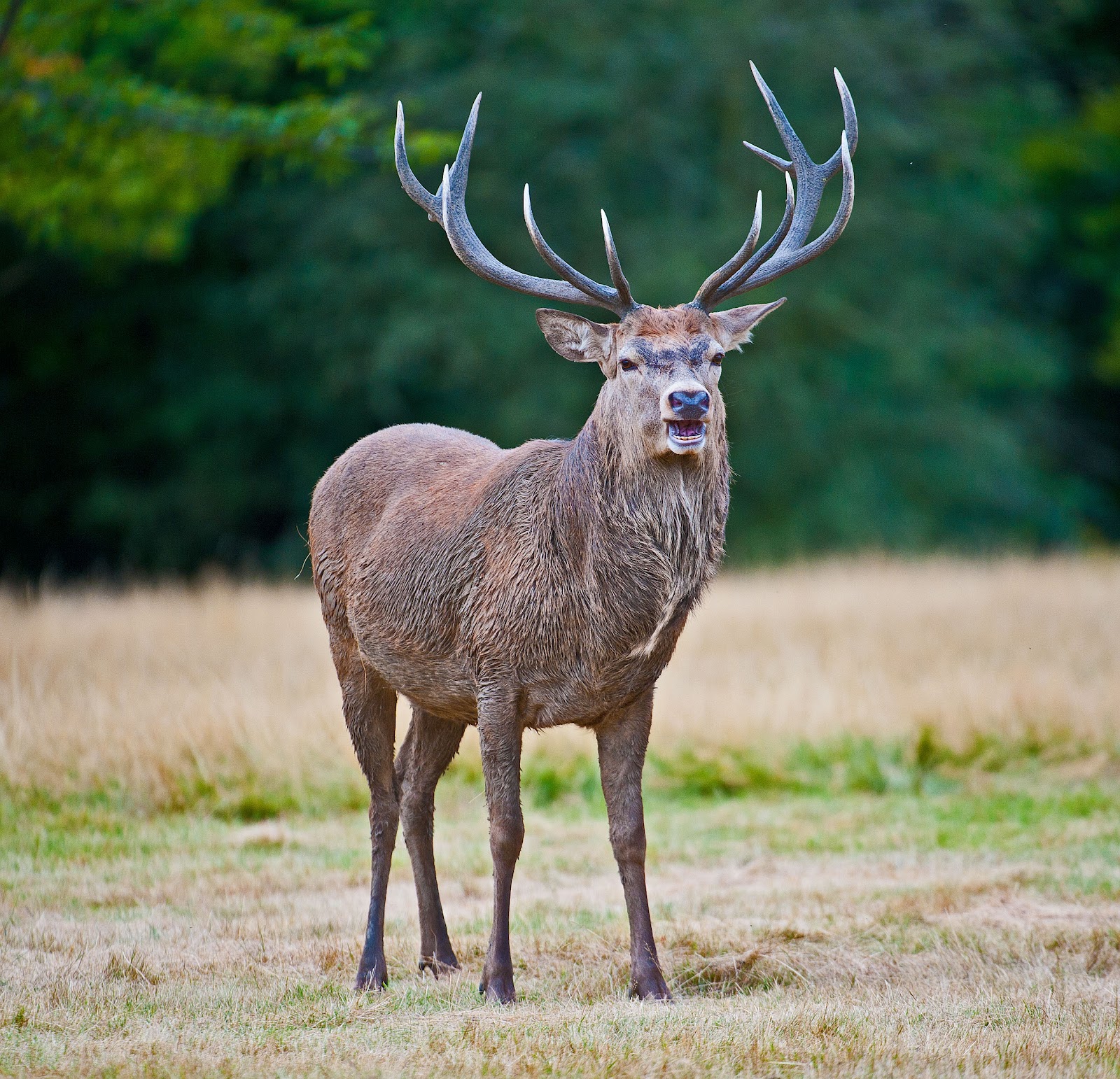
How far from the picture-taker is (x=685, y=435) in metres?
5.02

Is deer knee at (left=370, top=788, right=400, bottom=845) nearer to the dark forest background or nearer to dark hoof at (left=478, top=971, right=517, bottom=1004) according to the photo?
dark hoof at (left=478, top=971, right=517, bottom=1004)

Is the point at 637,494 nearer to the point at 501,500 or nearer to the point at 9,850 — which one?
the point at 501,500

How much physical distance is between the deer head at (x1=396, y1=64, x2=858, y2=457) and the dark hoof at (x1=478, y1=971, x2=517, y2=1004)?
188 centimetres

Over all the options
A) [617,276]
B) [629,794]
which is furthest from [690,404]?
[629,794]

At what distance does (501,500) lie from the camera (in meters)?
5.63

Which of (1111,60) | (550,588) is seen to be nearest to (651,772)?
(550,588)

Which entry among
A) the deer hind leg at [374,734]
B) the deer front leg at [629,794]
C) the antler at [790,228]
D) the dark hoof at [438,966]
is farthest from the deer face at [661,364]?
the dark hoof at [438,966]

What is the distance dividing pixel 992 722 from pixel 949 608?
3.84 metres

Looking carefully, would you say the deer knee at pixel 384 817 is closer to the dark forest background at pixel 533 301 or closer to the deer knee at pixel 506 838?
the deer knee at pixel 506 838

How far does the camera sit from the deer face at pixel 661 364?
5004 mm

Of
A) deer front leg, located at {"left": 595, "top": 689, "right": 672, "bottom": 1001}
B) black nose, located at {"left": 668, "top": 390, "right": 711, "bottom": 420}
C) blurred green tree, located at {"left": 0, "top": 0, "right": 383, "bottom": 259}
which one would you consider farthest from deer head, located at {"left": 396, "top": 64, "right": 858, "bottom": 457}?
blurred green tree, located at {"left": 0, "top": 0, "right": 383, "bottom": 259}

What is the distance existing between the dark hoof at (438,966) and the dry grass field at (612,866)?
16cm

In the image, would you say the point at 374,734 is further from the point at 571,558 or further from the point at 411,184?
the point at 411,184

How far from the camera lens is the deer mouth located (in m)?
4.99
